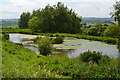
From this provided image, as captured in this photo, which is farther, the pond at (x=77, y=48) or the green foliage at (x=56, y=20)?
the green foliage at (x=56, y=20)

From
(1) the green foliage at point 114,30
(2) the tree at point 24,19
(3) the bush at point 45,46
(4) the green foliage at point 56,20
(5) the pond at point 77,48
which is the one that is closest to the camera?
(1) the green foliage at point 114,30

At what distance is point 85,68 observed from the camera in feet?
29.4

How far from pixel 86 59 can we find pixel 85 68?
270cm

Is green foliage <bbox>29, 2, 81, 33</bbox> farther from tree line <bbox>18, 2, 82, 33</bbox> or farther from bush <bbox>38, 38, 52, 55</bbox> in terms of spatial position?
bush <bbox>38, 38, 52, 55</bbox>

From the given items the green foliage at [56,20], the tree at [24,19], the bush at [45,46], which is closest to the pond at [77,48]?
the bush at [45,46]

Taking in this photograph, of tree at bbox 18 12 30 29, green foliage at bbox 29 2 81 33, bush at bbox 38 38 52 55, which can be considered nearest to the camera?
bush at bbox 38 38 52 55

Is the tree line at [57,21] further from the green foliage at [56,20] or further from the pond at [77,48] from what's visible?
the pond at [77,48]

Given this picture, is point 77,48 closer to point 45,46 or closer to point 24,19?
point 45,46

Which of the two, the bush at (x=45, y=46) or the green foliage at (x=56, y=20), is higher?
the green foliage at (x=56, y=20)

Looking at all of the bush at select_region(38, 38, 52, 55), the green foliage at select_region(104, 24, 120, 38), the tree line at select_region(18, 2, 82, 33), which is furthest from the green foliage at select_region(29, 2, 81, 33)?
the bush at select_region(38, 38, 52, 55)

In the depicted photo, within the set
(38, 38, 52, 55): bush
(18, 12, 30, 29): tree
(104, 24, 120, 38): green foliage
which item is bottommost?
(38, 38, 52, 55): bush

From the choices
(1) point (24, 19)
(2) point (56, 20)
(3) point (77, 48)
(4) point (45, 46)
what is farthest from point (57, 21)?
(4) point (45, 46)

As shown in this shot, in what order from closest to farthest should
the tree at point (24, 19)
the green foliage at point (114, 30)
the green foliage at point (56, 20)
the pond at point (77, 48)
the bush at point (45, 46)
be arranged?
the green foliage at point (114, 30) < the bush at point (45, 46) < the pond at point (77, 48) < the green foliage at point (56, 20) < the tree at point (24, 19)

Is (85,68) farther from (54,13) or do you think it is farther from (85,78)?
(54,13)
